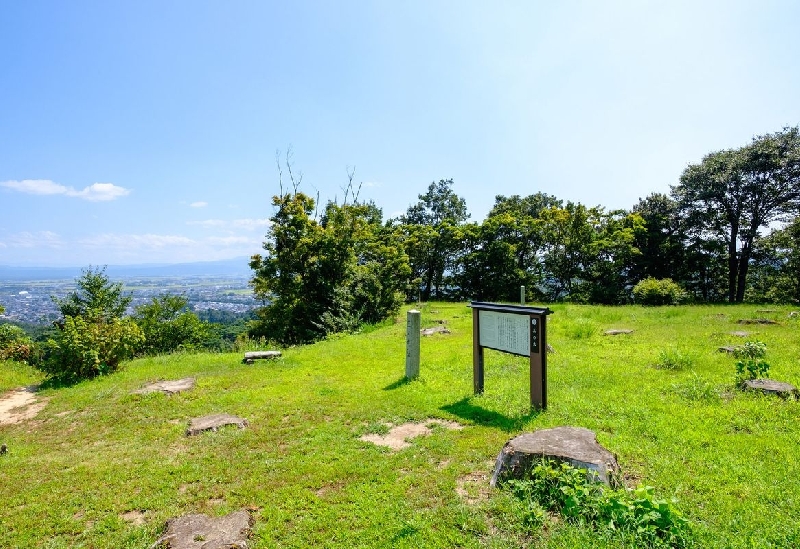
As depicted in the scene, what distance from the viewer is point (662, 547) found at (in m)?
2.78

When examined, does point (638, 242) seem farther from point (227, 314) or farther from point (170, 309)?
point (227, 314)

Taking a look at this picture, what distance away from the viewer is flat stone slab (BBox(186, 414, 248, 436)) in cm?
586

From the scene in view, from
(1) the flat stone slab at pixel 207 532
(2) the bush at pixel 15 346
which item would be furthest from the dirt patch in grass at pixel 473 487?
(2) the bush at pixel 15 346

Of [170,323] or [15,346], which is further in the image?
[170,323]

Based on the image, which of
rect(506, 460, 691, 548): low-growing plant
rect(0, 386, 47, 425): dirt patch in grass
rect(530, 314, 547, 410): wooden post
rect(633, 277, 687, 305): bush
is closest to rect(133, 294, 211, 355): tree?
rect(0, 386, 47, 425): dirt patch in grass

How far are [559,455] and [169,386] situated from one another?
24.8 feet

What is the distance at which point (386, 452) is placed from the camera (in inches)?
190

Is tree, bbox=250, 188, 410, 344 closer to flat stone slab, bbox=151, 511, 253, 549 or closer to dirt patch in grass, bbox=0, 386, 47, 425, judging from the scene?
dirt patch in grass, bbox=0, 386, 47, 425

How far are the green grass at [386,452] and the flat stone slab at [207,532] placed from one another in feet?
0.39

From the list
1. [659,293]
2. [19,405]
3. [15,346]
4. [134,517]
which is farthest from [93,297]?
[659,293]

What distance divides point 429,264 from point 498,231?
5368 mm

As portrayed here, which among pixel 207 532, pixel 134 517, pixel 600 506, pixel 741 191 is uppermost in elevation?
pixel 741 191

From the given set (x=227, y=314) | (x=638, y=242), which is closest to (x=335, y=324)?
(x=638, y=242)

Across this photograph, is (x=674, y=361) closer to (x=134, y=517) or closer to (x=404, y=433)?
(x=404, y=433)
